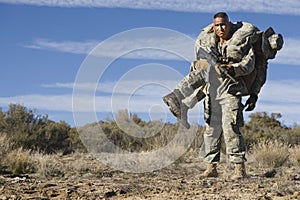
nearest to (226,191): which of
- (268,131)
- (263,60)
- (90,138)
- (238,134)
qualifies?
(238,134)

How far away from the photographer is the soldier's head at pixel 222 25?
7.51 metres

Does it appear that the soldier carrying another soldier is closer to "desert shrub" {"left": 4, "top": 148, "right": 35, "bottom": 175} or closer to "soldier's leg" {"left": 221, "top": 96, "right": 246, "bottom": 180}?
"soldier's leg" {"left": 221, "top": 96, "right": 246, "bottom": 180}

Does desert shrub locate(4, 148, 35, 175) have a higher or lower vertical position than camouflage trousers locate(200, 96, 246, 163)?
lower

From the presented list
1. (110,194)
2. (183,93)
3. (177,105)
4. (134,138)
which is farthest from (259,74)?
(134,138)

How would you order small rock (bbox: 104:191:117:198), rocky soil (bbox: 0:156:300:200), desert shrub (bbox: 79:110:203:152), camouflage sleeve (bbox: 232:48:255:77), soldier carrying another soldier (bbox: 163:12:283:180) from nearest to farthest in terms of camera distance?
rocky soil (bbox: 0:156:300:200) → small rock (bbox: 104:191:117:198) → camouflage sleeve (bbox: 232:48:255:77) → soldier carrying another soldier (bbox: 163:12:283:180) → desert shrub (bbox: 79:110:203:152)

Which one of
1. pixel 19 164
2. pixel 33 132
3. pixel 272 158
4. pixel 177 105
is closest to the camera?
pixel 177 105

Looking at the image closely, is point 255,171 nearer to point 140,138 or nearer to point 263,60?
point 263,60

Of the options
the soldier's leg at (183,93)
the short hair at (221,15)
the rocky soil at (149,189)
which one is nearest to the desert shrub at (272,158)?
the rocky soil at (149,189)

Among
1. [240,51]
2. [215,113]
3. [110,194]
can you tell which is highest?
[240,51]

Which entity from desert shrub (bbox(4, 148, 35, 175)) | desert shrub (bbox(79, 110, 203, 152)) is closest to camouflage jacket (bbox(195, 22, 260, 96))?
desert shrub (bbox(4, 148, 35, 175))

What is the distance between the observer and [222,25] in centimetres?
752

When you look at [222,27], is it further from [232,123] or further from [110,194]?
[110,194]

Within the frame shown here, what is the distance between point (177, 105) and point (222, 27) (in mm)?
1253

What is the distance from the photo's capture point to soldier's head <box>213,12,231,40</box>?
7.51 metres
